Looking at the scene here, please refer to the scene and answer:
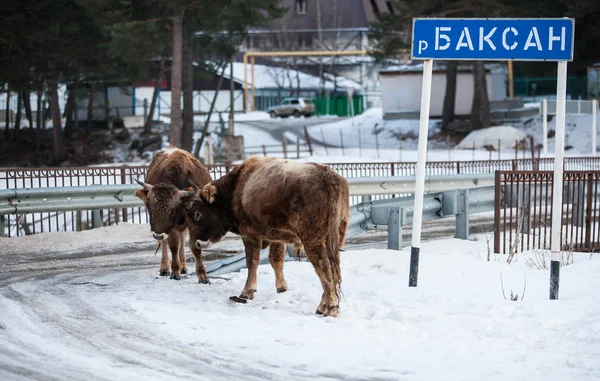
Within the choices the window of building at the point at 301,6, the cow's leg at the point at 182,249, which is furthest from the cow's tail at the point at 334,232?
the window of building at the point at 301,6

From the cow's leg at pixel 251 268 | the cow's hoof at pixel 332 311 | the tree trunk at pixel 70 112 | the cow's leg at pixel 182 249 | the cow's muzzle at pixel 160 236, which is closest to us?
the cow's hoof at pixel 332 311

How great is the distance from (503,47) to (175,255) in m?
4.84

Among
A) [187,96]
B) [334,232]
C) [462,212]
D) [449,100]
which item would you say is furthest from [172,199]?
[449,100]

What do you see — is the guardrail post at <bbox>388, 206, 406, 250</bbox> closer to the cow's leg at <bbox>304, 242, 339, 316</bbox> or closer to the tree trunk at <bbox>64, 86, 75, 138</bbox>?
the cow's leg at <bbox>304, 242, 339, 316</bbox>

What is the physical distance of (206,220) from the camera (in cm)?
1046

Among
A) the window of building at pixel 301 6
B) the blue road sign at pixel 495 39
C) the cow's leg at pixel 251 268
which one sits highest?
the window of building at pixel 301 6

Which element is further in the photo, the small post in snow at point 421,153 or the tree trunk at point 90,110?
the tree trunk at point 90,110

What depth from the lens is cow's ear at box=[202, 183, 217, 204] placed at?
1027cm

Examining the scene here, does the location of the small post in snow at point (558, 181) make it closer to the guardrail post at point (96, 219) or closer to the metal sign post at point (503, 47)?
the metal sign post at point (503, 47)

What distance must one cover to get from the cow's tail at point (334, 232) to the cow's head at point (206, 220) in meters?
1.82

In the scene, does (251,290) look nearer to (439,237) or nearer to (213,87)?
(439,237)

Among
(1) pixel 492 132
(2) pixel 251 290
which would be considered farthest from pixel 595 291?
(1) pixel 492 132

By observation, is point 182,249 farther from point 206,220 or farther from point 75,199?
point 75,199

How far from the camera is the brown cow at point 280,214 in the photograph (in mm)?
8938
